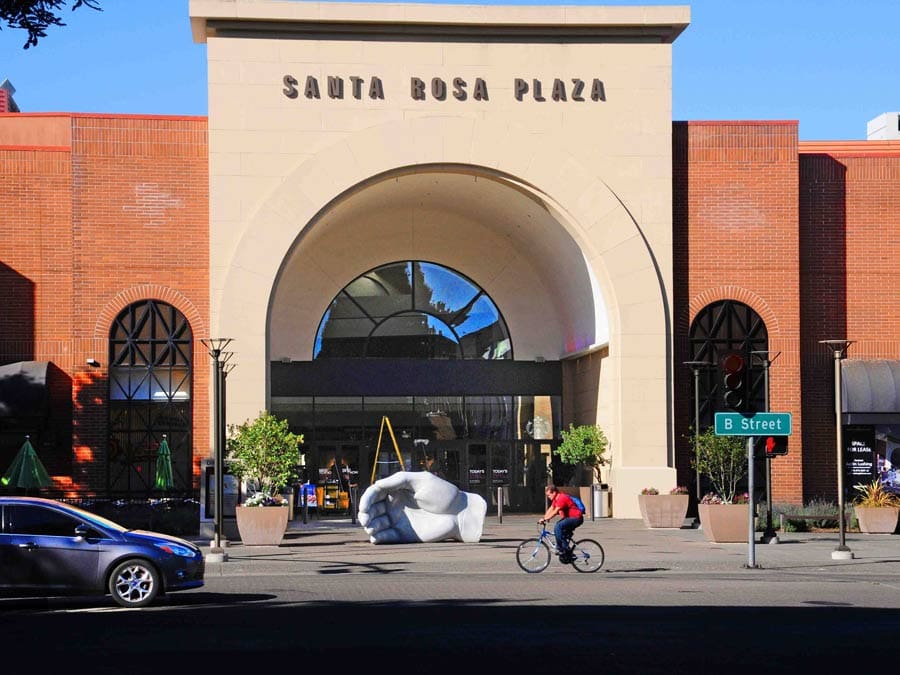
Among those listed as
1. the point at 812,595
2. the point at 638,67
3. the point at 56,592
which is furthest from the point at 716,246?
the point at 56,592

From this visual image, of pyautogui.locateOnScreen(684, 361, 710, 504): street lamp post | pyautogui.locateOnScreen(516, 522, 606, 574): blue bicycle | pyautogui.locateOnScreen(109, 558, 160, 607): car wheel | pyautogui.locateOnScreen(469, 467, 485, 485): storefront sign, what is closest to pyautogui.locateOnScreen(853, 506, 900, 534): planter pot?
pyautogui.locateOnScreen(684, 361, 710, 504): street lamp post

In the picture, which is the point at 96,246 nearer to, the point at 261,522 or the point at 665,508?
the point at 261,522

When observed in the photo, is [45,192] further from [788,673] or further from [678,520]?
[788,673]

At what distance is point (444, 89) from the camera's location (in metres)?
38.5

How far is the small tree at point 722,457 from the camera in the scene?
1374 inches

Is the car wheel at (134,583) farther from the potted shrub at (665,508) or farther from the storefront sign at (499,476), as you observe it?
the storefront sign at (499,476)

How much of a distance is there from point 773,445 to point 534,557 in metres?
5.71

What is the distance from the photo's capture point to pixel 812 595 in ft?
65.5

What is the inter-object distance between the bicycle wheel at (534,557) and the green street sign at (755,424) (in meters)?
4.45

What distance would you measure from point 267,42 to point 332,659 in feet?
88.8

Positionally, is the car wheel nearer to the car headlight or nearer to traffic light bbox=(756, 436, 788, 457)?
the car headlight

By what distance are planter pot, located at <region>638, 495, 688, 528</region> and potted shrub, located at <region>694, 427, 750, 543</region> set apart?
696 mm

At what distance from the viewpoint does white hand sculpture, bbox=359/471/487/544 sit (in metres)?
31.5

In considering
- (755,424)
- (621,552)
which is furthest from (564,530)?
(755,424)
